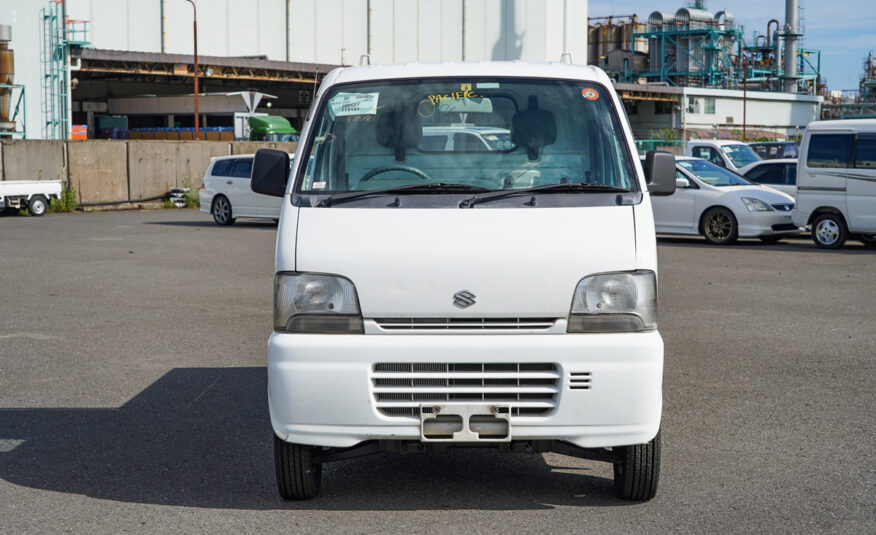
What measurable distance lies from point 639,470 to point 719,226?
16018mm

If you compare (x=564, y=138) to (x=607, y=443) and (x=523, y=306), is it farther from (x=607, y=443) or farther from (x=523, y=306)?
(x=607, y=443)

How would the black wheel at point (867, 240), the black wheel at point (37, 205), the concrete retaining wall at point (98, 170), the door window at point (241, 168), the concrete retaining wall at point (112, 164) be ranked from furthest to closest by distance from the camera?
the concrete retaining wall at point (98, 170)
the concrete retaining wall at point (112, 164)
the black wheel at point (37, 205)
the door window at point (241, 168)
the black wheel at point (867, 240)

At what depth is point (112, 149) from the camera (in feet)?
114

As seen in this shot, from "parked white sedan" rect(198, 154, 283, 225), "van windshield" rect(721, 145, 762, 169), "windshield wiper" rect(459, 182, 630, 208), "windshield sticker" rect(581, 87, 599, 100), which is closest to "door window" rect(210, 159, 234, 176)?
"parked white sedan" rect(198, 154, 283, 225)

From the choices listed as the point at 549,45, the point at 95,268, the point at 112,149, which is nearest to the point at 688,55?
the point at 549,45

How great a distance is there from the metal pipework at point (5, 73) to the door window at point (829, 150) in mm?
32803

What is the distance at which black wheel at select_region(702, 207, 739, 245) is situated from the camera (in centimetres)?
2000

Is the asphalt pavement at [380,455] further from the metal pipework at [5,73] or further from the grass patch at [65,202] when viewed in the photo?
the metal pipework at [5,73]

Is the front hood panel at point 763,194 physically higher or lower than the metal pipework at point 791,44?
lower

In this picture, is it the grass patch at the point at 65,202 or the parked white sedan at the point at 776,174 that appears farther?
the grass patch at the point at 65,202

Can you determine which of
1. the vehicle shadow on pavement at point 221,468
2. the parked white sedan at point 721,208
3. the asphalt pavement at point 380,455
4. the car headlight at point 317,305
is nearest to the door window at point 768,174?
the parked white sedan at point 721,208

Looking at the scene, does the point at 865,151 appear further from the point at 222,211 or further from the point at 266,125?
the point at 266,125

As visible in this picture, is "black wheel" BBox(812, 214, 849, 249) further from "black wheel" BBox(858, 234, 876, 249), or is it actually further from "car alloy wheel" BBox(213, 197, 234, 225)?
"car alloy wheel" BBox(213, 197, 234, 225)

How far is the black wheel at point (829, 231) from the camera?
18828 millimetres
